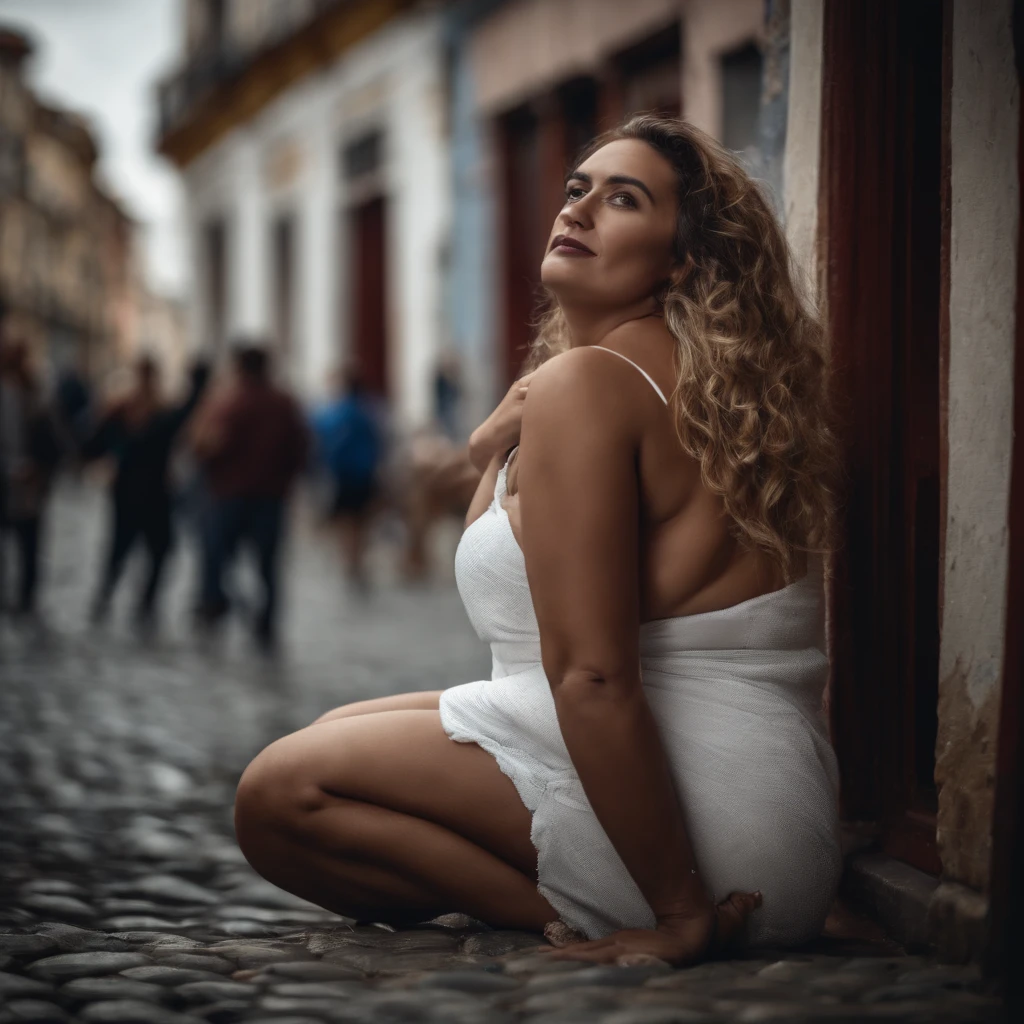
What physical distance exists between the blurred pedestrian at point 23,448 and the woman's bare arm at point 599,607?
24.9 ft

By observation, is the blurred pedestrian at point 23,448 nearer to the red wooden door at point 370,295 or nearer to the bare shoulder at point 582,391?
the bare shoulder at point 582,391

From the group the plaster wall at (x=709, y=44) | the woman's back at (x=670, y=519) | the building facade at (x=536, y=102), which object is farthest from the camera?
the building facade at (x=536, y=102)

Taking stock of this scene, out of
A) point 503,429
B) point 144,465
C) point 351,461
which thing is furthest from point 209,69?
point 503,429

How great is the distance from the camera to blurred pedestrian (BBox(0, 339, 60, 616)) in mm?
9609

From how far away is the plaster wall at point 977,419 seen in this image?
2.79m

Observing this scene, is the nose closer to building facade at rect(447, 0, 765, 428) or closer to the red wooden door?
building facade at rect(447, 0, 765, 428)

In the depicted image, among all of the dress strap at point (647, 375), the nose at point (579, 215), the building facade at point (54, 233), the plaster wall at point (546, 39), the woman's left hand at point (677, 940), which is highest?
the building facade at point (54, 233)

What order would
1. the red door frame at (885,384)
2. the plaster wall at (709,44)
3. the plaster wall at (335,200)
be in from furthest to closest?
the plaster wall at (335,200)
the plaster wall at (709,44)
the red door frame at (885,384)

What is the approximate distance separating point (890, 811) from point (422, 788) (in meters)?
1.21

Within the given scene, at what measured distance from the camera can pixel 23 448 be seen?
970 centimetres

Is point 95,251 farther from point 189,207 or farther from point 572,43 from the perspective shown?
point 572,43

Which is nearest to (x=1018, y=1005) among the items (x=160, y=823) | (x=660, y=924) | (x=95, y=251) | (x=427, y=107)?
(x=660, y=924)

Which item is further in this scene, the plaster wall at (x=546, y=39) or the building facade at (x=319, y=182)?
the building facade at (x=319, y=182)

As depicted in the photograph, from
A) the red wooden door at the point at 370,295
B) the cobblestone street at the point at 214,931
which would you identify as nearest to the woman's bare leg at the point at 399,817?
the cobblestone street at the point at 214,931
